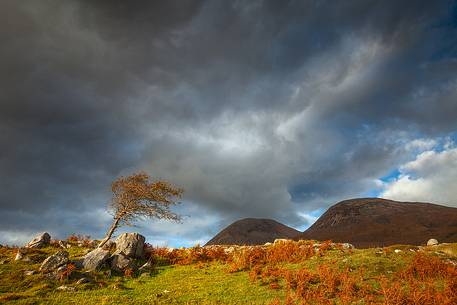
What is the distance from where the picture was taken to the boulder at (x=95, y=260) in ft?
81.1

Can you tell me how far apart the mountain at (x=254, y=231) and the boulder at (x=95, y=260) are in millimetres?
136384

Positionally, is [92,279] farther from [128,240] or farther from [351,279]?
[351,279]

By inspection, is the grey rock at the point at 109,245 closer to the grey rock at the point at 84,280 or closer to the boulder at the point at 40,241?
the boulder at the point at 40,241

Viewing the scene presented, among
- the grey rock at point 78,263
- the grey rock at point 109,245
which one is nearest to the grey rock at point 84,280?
the grey rock at point 78,263

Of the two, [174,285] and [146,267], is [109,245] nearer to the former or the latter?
[146,267]

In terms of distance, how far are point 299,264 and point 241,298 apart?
307 inches

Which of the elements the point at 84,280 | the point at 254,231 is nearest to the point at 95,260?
the point at 84,280

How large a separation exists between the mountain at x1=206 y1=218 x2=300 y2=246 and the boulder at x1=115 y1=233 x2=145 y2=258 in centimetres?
13177

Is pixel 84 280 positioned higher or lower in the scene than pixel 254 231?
lower

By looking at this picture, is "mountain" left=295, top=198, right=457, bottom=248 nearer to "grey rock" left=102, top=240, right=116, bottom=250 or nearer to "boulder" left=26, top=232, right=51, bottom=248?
"grey rock" left=102, top=240, right=116, bottom=250

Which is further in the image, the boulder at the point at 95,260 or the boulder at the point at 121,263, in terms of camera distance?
the boulder at the point at 121,263

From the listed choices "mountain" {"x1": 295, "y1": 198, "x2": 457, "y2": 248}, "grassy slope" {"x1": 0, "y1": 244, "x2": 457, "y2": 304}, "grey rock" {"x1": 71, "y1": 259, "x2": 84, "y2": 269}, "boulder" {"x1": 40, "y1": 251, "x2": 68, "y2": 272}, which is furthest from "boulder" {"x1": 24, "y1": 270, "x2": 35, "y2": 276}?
"mountain" {"x1": 295, "y1": 198, "x2": 457, "y2": 248}

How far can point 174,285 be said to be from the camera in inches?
872

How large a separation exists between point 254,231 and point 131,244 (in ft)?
495
